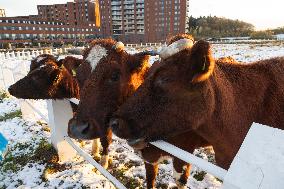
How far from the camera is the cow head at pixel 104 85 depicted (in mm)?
3143

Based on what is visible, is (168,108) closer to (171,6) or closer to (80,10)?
(171,6)

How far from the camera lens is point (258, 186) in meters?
1.14

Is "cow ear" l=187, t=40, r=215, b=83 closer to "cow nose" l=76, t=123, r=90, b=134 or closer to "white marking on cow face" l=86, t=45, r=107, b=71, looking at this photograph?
"cow nose" l=76, t=123, r=90, b=134

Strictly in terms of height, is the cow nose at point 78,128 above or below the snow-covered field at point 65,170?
above

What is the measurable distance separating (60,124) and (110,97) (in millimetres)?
1694

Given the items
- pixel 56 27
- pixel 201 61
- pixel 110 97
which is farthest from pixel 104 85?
pixel 56 27

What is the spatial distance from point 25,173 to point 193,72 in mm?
3578

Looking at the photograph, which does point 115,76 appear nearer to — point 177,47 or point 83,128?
point 83,128

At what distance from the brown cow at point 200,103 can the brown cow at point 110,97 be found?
75cm

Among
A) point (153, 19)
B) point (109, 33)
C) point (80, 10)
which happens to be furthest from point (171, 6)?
→ point (80, 10)

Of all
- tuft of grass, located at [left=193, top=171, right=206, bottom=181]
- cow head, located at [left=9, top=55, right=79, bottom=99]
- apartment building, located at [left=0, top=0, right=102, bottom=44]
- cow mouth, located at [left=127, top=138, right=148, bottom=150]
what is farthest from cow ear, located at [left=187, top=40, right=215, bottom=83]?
apartment building, located at [left=0, top=0, right=102, bottom=44]

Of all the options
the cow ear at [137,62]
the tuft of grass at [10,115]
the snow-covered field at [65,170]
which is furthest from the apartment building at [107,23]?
the cow ear at [137,62]

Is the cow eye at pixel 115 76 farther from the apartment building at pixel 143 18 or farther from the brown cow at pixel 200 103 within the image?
the apartment building at pixel 143 18

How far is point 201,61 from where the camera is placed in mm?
2254
